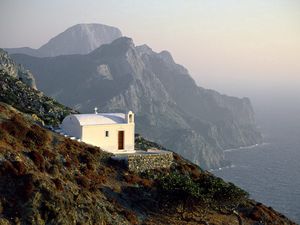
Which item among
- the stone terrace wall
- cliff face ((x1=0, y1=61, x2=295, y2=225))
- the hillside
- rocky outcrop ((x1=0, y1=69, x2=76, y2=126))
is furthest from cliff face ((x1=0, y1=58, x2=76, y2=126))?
the hillside

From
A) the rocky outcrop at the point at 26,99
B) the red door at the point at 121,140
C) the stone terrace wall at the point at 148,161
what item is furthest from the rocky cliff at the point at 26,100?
the stone terrace wall at the point at 148,161

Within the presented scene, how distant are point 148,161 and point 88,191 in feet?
41.6

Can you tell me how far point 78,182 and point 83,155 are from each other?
19.3 ft

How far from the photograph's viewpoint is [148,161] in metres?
50.2

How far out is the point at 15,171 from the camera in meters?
34.2

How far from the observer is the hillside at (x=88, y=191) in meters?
32.5

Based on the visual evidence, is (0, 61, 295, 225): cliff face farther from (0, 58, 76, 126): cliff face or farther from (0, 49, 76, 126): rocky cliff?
(0, 58, 76, 126): cliff face

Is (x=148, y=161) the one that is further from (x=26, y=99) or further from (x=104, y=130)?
(x=26, y=99)

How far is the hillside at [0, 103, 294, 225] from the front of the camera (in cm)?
3253

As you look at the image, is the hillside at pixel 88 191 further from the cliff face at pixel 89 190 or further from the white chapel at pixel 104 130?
the white chapel at pixel 104 130

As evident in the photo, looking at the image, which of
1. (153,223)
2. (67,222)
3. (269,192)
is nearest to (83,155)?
(153,223)

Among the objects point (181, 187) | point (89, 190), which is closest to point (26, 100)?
point (181, 187)

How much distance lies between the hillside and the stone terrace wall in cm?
80

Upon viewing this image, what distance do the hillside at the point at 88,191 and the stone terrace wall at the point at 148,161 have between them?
0.80 metres
